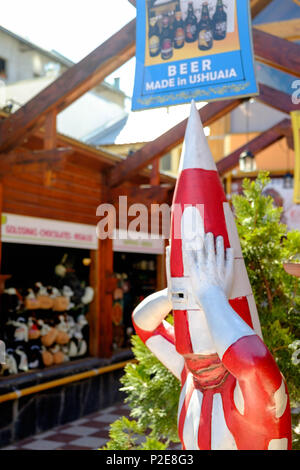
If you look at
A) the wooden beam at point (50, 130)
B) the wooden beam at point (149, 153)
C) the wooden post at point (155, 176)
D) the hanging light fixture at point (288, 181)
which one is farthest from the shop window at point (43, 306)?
the hanging light fixture at point (288, 181)

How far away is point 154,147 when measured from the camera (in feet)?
22.1

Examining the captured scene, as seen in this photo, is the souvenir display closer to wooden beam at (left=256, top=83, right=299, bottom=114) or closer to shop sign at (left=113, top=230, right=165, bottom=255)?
shop sign at (left=113, top=230, right=165, bottom=255)

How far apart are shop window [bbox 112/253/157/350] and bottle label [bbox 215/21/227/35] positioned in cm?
577

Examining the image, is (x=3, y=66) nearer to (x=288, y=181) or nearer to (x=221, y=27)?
(x=288, y=181)

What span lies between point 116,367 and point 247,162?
3.76 m

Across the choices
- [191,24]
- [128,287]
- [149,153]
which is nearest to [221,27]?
[191,24]

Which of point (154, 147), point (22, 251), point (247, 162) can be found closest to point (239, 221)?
point (154, 147)

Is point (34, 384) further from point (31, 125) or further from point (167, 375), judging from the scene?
point (167, 375)

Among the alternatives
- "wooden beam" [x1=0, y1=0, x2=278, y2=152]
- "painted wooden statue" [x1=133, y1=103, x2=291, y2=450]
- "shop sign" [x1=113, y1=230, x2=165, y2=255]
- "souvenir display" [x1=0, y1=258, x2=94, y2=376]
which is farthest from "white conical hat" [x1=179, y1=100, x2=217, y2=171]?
"shop sign" [x1=113, y1=230, x2=165, y2=255]

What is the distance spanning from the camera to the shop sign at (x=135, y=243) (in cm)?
843

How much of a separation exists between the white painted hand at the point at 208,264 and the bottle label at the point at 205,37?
5.33ft

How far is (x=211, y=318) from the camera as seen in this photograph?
180cm

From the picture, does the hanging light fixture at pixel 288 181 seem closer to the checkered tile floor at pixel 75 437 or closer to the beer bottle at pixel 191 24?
the checkered tile floor at pixel 75 437

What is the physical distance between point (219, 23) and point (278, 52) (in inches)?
78.2
